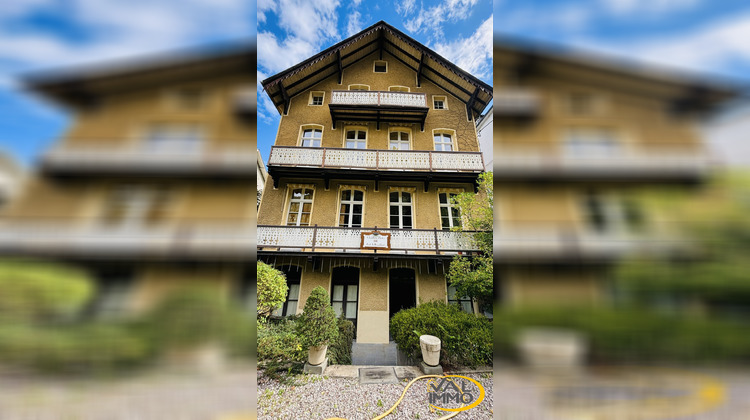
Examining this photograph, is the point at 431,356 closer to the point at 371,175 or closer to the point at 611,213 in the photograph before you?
the point at 611,213

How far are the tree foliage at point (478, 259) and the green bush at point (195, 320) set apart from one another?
13.5 feet

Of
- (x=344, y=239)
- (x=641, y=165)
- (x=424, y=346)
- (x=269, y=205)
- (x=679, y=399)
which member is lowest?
(x=424, y=346)

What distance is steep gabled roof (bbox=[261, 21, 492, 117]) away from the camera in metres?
6.13

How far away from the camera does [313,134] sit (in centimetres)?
666

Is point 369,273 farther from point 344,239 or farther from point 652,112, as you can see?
point 652,112

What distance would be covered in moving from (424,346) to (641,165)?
3.61 m

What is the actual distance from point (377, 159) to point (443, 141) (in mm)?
2218

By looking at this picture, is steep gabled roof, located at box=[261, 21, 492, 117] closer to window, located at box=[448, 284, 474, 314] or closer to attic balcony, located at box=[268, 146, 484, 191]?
attic balcony, located at box=[268, 146, 484, 191]

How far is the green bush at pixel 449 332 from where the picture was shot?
346cm

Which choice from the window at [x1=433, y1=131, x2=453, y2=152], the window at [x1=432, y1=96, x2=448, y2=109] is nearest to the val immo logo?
the window at [x1=433, y1=131, x2=453, y2=152]

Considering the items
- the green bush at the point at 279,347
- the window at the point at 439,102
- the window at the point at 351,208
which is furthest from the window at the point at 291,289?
the window at the point at 439,102

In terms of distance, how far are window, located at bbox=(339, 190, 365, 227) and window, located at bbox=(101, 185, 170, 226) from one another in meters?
5.29

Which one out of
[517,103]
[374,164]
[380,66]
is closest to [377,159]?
[374,164]

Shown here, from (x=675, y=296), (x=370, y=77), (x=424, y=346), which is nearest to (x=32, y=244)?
(x=675, y=296)
